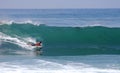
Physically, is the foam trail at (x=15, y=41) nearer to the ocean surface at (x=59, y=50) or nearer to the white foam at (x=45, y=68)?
the ocean surface at (x=59, y=50)

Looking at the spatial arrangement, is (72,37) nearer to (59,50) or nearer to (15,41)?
(59,50)

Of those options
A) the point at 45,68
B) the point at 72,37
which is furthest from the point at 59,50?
the point at 45,68

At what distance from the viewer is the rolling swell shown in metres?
20.7

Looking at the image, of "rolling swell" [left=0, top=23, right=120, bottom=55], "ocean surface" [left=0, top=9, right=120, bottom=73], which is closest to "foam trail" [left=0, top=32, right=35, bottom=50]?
"ocean surface" [left=0, top=9, right=120, bottom=73]

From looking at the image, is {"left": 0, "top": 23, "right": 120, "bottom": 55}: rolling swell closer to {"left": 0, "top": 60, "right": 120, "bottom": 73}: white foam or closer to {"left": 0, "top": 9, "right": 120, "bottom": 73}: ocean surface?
{"left": 0, "top": 9, "right": 120, "bottom": 73}: ocean surface

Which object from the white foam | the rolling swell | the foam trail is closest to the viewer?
the white foam

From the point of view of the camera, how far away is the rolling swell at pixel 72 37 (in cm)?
2069

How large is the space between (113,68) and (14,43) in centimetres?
850

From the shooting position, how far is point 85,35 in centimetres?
2461

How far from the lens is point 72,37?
24172mm

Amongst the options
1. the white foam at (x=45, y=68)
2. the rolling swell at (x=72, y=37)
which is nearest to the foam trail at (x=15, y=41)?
the rolling swell at (x=72, y=37)

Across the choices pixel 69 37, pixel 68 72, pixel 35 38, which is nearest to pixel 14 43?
pixel 35 38

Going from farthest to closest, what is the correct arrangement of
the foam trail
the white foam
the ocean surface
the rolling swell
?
the rolling swell
the foam trail
the ocean surface
the white foam

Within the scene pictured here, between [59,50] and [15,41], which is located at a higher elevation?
[15,41]
